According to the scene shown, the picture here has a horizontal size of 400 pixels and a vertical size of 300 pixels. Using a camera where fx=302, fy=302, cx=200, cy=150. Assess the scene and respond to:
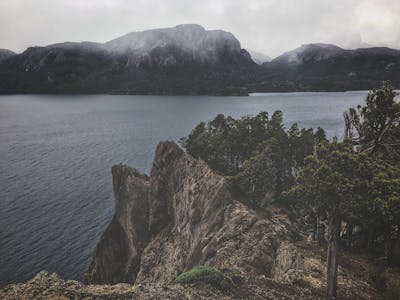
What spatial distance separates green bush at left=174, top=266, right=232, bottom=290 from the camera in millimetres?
23750

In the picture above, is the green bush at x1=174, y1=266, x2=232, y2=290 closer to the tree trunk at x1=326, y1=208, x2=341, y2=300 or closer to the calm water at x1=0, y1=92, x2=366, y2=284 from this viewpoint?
the tree trunk at x1=326, y1=208, x2=341, y2=300

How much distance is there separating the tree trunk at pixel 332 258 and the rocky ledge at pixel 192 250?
1.41 meters

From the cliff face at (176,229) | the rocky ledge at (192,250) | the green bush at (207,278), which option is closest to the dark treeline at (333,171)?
the rocky ledge at (192,250)

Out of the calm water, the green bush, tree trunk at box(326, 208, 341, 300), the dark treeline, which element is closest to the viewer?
tree trunk at box(326, 208, 341, 300)

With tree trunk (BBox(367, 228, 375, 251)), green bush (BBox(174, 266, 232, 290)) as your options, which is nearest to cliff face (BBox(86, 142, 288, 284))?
green bush (BBox(174, 266, 232, 290))

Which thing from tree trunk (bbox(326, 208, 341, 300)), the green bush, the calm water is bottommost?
the calm water

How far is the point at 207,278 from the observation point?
78.8 ft

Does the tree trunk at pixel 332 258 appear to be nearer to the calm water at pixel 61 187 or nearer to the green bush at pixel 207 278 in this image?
the green bush at pixel 207 278

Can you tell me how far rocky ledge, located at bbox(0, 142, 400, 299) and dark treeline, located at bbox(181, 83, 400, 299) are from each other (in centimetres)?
313

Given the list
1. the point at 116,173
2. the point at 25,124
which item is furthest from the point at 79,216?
the point at 25,124

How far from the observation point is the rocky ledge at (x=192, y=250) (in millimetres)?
23078

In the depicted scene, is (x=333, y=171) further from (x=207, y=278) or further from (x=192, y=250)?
(x=192, y=250)

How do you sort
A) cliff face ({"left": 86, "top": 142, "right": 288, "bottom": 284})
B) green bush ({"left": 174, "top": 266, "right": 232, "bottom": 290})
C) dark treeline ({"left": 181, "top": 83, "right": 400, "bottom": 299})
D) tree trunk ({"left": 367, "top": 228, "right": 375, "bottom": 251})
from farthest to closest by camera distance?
cliff face ({"left": 86, "top": 142, "right": 288, "bottom": 284})
tree trunk ({"left": 367, "top": 228, "right": 375, "bottom": 251})
green bush ({"left": 174, "top": 266, "right": 232, "bottom": 290})
dark treeline ({"left": 181, "top": 83, "right": 400, "bottom": 299})

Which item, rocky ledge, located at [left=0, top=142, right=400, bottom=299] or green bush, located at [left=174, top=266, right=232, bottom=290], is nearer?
rocky ledge, located at [left=0, top=142, right=400, bottom=299]
